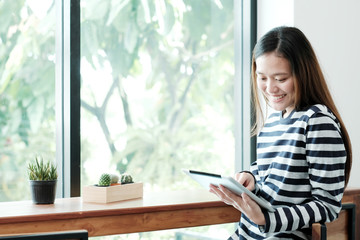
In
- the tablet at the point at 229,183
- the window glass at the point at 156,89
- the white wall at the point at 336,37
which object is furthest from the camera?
the white wall at the point at 336,37

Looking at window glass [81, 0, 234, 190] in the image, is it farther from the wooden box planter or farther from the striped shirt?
the striped shirt

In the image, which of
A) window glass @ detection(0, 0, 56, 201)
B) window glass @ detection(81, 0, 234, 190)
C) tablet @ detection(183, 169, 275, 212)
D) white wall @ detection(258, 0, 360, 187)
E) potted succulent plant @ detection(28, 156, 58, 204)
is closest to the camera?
tablet @ detection(183, 169, 275, 212)

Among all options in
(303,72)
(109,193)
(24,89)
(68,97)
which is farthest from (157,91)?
(303,72)

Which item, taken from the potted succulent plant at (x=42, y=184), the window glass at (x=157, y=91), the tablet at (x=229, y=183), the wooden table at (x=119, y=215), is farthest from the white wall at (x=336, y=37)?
the potted succulent plant at (x=42, y=184)

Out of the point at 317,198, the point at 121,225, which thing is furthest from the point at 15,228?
the point at 317,198

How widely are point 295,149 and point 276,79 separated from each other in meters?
0.22

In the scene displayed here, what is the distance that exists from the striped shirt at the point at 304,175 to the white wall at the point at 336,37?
1.19 meters

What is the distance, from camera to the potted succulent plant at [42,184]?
1.89 m

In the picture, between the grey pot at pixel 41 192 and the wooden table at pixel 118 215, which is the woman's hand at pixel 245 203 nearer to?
the wooden table at pixel 118 215

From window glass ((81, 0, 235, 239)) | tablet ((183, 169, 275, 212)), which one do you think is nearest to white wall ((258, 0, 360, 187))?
window glass ((81, 0, 235, 239))

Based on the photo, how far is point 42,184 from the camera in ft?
6.20

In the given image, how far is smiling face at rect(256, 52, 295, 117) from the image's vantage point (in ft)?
5.06

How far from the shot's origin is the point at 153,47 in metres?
2.53

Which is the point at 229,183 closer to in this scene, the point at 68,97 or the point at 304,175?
the point at 304,175
